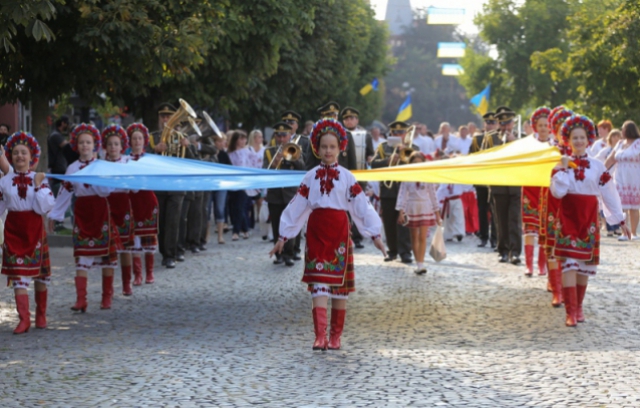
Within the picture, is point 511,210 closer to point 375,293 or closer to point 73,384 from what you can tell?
point 375,293

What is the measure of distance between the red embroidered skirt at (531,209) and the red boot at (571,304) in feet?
10.8

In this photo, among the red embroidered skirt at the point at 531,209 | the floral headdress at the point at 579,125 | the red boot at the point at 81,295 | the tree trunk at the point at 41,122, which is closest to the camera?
the floral headdress at the point at 579,125

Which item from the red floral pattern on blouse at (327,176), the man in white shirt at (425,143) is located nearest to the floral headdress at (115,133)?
the red floral pattern on blouse at (327,176)

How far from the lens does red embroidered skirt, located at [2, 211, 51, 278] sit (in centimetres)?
1109

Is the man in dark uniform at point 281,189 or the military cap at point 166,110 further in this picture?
the military cap at point 166,110

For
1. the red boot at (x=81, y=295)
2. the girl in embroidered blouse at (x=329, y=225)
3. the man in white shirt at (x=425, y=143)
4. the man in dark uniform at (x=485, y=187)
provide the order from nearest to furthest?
the girl in embroidered blouse at (x=329, y=225) → the red boot at (x=81, y=295) → the man in dark uniform at (x=485, y=187) → the man in white shirt at (x=425, y=143)

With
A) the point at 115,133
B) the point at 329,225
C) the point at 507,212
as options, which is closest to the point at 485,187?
the point at 507,212

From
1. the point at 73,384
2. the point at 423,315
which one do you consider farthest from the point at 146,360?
the point at 423,315

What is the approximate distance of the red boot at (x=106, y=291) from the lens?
41.6ft

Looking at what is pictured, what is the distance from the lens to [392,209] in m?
17.9

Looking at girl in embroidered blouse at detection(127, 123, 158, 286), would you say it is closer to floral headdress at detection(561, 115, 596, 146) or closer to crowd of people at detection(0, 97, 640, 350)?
crowd of people at detection(0, 97, 640, 350)

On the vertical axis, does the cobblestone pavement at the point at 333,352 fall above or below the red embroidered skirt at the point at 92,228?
below

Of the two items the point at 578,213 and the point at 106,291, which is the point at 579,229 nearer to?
the point at 578,213

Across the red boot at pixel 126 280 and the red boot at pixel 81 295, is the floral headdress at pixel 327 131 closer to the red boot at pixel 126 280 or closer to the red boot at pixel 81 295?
the red boot at pixel 81 295
